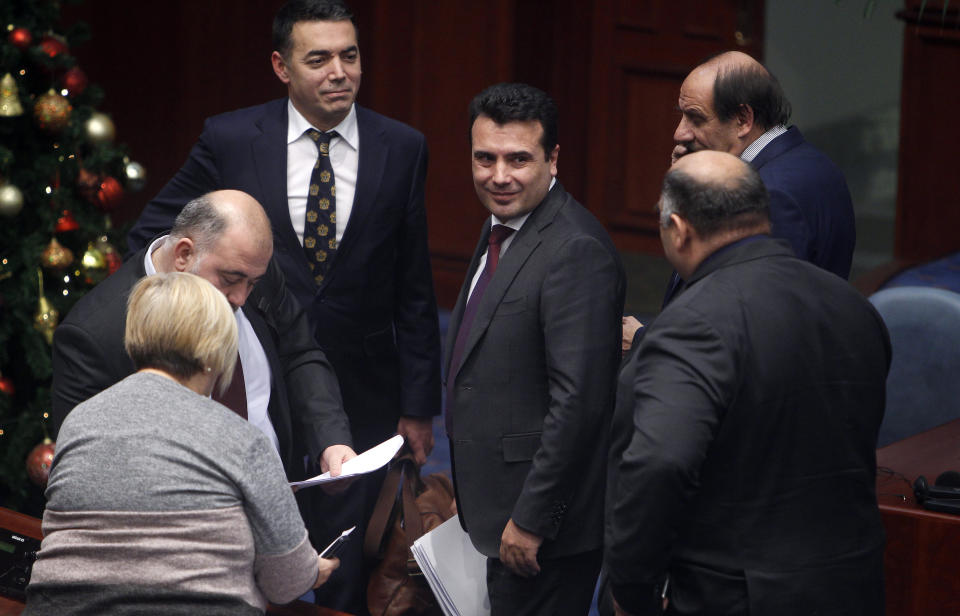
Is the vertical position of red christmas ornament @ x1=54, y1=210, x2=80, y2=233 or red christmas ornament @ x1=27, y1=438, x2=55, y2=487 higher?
red christmas ornament @ x1=54, y1=210, x2=80, y2=233

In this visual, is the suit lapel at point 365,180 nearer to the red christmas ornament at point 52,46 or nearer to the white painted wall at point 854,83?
the red christmas ornament at point 52,46

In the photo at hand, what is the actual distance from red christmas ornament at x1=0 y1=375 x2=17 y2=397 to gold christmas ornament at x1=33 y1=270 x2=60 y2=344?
19 cm

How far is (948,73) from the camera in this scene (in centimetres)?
561

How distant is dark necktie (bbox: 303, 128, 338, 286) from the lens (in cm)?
310

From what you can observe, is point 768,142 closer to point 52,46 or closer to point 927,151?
point 52,46

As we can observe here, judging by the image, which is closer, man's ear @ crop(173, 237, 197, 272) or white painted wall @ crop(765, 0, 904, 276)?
man's ear @ crop(173, 237, 197, 272)

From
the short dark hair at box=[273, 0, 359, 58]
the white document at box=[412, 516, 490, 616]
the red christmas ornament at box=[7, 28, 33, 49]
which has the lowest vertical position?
the white document at box=[412, 516, 490, 616]

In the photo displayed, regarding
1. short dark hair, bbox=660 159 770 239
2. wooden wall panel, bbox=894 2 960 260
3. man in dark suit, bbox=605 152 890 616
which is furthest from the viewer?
wooden wall panel, bbox=894 2 960 260

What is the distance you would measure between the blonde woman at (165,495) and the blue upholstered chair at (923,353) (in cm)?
274

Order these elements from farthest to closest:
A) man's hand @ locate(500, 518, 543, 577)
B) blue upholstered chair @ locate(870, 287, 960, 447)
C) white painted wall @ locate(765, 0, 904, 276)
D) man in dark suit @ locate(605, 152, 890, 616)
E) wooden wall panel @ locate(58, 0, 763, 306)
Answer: white painted wall @ locate(765, 0, 904, 276)
wooden wall panel @ locate(58, 0, 763, 306)
blue upholstered chair @ locate(870, 287, 960, 447)
man's hand @ locate(500, 518, 543, 577)
man in dark suit @ locate(605, 152, 890, 616)

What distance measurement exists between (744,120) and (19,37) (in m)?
2.44

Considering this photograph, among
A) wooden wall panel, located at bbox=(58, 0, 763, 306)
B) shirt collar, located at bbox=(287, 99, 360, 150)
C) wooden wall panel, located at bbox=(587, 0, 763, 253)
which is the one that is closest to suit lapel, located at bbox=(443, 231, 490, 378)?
shirt collar, located at bbox=(287, 99, 360, 150)

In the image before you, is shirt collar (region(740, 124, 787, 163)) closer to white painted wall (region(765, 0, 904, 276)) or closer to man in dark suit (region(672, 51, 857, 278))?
man in dark suit (region(672, 51, 857, 278))

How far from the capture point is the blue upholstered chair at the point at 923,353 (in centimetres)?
400
